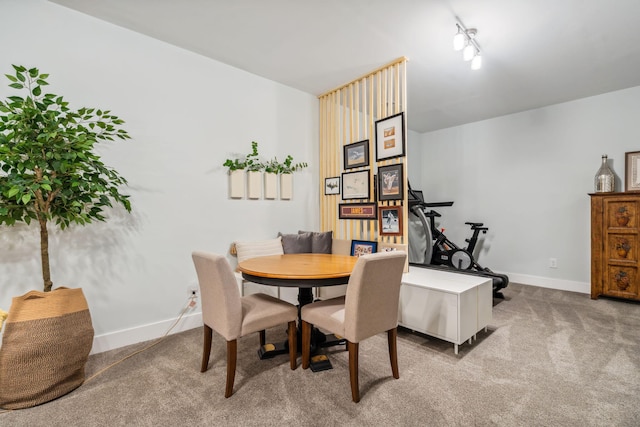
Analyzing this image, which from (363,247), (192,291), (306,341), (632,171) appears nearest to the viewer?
(306,341)

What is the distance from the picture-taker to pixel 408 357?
2232mm

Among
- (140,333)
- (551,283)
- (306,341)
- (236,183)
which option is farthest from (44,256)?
(551,283)

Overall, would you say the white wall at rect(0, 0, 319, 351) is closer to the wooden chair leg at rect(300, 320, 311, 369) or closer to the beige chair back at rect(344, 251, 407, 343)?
the wooden chair leg at rect(300, 320, 311, 369)

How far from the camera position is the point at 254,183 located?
3232 millimetres

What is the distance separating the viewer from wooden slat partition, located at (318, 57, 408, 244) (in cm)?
304

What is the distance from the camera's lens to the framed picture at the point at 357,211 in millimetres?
3262

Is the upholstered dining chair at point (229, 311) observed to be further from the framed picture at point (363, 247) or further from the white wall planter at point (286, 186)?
the white wall planter at point (286, 186)

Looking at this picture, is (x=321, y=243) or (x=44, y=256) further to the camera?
(x=321, y=243)

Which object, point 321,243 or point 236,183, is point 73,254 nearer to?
point 236,183

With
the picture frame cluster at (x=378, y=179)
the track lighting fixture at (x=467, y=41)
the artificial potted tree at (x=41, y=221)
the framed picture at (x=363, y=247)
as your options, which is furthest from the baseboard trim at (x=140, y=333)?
the track lighting fixture at (x=467, y=41)

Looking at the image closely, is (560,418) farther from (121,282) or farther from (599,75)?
(599,75)

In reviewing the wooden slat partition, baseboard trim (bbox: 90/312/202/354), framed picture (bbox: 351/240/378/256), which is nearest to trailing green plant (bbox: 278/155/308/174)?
the wooden slat partition

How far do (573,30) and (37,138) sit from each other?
4.00 meters

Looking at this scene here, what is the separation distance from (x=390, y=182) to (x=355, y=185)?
1.64ft
